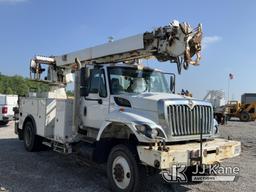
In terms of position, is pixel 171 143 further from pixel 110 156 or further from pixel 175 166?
pixel 110 156

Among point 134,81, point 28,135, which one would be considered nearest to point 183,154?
point 134,81

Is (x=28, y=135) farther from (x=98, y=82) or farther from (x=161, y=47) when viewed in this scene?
(x=161, y=47)

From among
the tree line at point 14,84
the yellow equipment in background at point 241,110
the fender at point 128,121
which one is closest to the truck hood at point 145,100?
the fender at point 128,121

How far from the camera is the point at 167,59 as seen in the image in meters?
7.78

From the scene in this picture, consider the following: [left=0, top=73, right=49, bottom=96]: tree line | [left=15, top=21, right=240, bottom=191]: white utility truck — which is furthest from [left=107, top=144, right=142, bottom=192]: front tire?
[left=0, top=73, right=49, bottom=96]: tree line

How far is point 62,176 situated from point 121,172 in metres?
1.95

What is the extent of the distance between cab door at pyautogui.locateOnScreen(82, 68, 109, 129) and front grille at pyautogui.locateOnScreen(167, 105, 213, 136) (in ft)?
5.47

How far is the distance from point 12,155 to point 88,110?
132 inches

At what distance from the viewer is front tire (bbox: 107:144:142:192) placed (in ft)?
20.0

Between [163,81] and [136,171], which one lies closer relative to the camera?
[136,171]

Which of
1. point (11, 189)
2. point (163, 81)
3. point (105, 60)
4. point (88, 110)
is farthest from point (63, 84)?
point (11, 189)

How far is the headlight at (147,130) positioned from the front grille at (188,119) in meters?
0.46

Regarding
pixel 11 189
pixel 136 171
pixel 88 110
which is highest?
pixel 88 110

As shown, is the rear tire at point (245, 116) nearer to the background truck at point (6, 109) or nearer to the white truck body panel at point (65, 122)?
the background truck at point (6, 109)
